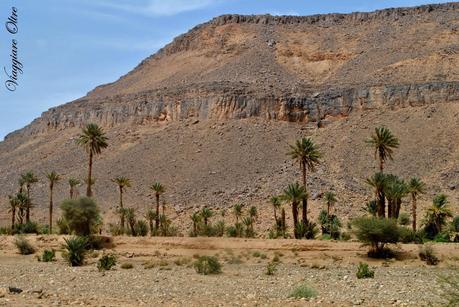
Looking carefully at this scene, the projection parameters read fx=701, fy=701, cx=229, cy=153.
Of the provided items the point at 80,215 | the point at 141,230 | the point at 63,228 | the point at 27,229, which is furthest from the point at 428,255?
the point at 27,229

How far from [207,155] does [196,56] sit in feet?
187

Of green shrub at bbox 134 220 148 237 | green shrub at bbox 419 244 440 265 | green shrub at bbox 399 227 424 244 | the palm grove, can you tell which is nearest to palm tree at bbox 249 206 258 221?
the palm grove

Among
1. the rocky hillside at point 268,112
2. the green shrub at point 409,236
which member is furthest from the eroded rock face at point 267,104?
the green shrub at point 409,236

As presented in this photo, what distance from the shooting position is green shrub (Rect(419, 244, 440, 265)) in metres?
42.4

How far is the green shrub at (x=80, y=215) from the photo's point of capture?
5438 cm

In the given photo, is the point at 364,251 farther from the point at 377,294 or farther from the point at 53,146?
the point at 53,146

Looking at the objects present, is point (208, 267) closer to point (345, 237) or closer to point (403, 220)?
point (345, 237)

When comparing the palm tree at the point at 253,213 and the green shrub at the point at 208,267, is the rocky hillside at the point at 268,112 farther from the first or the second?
the green shrub at the point at 208,267

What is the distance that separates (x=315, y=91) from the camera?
382 feet

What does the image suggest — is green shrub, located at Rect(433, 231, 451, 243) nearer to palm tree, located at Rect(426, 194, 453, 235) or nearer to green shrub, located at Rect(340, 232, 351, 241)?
palm tree, located at Rect(426, 194, 453, 235)

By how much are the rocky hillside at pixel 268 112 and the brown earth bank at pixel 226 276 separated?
1282 inches

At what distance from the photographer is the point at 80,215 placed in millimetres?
54250

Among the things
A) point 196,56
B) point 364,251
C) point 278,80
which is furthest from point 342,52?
point 364,251

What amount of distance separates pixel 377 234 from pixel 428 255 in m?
3.36
